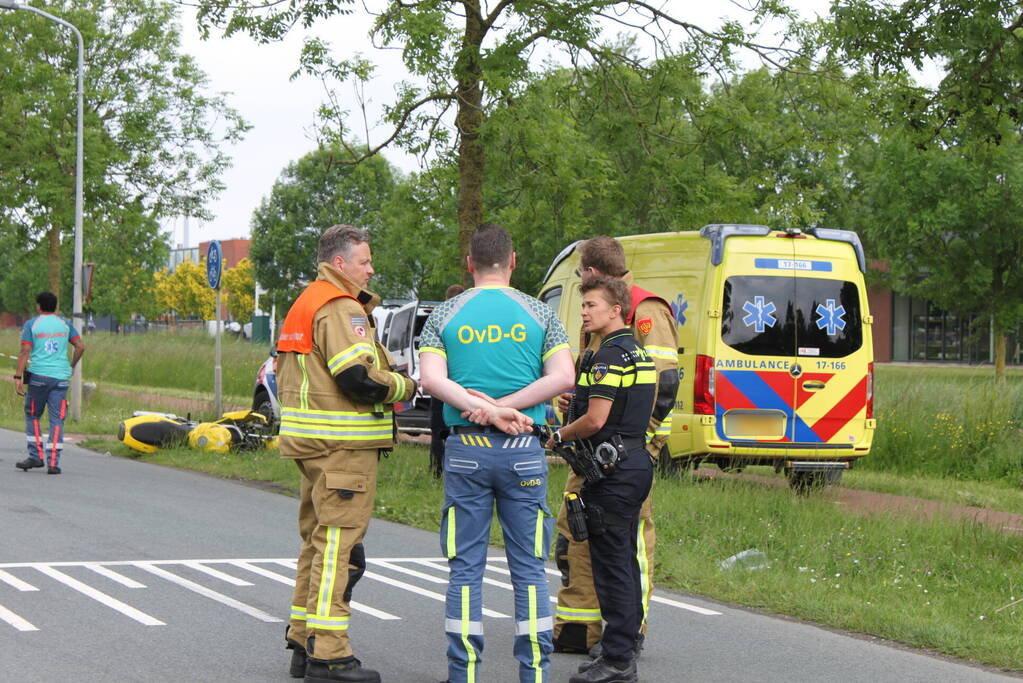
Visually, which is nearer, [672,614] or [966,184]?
[672,614]

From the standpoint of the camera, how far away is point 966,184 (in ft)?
116

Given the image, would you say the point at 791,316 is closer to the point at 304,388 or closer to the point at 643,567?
the point at 643,567

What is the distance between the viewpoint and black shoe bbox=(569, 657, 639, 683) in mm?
5562

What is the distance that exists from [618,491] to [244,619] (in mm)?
2309

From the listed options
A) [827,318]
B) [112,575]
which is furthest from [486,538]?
[827,318]

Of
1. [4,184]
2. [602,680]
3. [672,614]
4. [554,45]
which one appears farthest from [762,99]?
[4,184]

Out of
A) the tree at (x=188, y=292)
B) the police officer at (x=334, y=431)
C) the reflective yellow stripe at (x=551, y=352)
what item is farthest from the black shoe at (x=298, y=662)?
the tree at (x=188, y=292)

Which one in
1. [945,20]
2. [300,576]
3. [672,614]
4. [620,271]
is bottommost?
[672,614]

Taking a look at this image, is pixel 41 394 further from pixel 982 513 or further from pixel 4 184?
pixel 4 184

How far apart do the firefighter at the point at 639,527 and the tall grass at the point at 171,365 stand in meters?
A: 23.2

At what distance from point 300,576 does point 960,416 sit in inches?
460

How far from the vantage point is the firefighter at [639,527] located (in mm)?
6062

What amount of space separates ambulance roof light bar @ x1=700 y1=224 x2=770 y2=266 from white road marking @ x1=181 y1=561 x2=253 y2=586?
558cm

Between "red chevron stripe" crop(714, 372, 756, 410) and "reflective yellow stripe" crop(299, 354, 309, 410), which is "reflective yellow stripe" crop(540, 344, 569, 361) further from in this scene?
"red chevron stripe" crop(714, 372, 756, 410)
